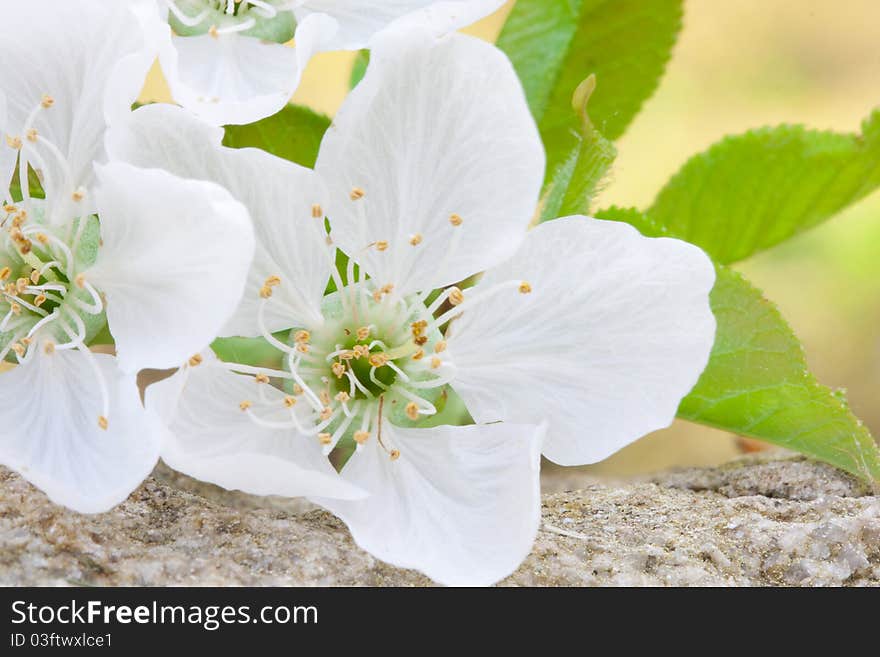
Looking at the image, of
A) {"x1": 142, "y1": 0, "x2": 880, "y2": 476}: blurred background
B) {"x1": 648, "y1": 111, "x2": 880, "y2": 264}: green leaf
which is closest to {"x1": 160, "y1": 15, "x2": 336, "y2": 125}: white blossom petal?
{"x1": 648, "y1": 111, "x2": 880, "y2": 264}: green leaf

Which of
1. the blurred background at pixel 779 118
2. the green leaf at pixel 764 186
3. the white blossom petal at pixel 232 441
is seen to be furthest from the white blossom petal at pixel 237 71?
the blurred background at pixel 779 118

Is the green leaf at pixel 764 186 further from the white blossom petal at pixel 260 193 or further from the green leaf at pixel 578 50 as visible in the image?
Result: the white blossom petal at pixel 260 193

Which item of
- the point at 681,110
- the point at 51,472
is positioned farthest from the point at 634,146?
the point at 51,472

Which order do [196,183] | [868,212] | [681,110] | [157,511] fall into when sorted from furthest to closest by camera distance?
1. [681,110]
2. [868,212]
3. [157,511]
4. [196,183]

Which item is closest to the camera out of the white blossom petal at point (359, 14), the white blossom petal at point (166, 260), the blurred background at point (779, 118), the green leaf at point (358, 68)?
the white blossom petal at point (166, 260)

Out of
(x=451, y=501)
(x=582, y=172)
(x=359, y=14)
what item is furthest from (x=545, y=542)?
(x=359, y=14)

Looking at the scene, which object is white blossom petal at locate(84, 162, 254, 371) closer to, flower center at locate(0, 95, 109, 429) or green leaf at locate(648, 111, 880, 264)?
flower center at locate(0, 95, 109, 429)

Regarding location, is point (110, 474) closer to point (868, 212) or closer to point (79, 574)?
point (79, 574)

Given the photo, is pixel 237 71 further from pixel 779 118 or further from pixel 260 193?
pixel 779 118
